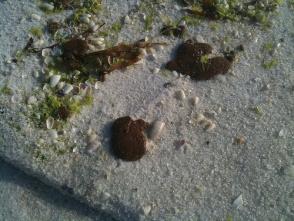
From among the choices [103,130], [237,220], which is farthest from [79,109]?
[237,220]

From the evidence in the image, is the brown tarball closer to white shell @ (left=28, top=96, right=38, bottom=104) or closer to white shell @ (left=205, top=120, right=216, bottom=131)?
white shell @ (left=205, top=120, right=216, bottom=131)

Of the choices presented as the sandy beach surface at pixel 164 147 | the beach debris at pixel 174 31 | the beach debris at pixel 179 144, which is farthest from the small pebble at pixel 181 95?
the beach debris at pixel 174 31

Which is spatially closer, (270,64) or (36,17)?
(270,64)

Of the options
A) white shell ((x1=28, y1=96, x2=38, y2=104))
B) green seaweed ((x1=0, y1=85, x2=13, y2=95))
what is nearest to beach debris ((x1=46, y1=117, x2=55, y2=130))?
white shell ((x1=28, y1=96, x2=38, y2=104))

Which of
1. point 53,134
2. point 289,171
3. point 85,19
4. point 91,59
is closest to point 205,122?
point 289,171

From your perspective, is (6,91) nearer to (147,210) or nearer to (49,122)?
(49,122)

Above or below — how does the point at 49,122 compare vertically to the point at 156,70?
below

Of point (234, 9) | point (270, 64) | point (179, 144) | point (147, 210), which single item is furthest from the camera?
point (234, 9)

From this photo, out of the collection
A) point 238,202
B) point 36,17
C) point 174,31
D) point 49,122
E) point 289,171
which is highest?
point 174,31
